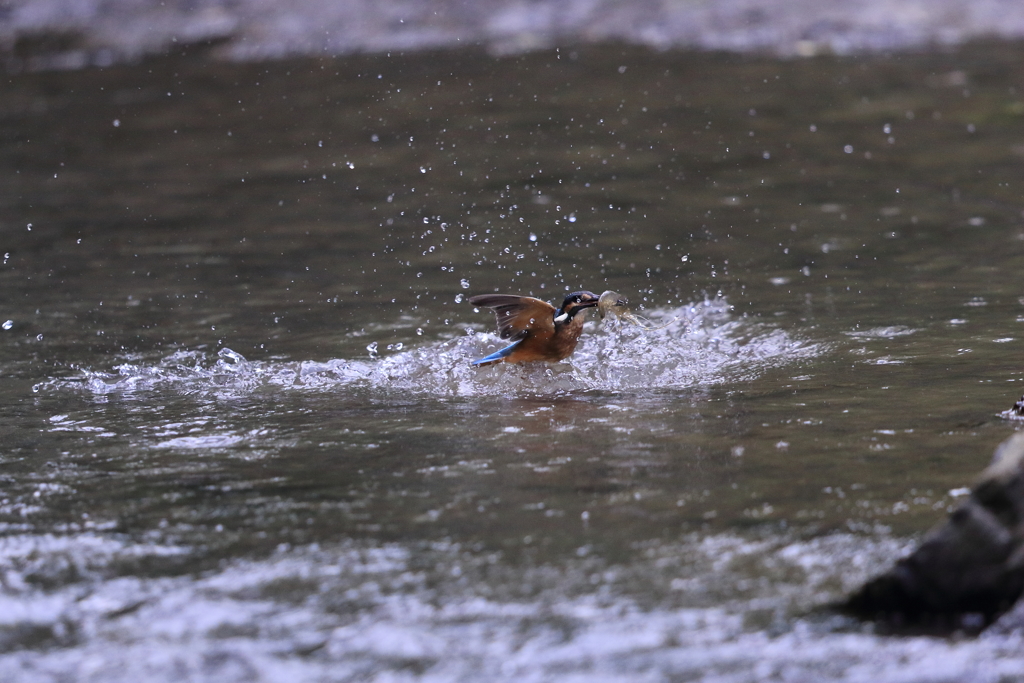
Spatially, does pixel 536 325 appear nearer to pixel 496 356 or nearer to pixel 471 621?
pixel 496 356

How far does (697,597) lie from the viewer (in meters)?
3.42

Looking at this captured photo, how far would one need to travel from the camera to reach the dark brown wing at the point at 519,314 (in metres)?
6.30

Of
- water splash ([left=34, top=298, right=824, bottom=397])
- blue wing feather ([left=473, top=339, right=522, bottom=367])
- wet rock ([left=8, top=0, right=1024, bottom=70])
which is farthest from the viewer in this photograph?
wet rock ([left=8, top=0, right=1024, bottom=70])

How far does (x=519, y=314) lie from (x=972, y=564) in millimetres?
3460

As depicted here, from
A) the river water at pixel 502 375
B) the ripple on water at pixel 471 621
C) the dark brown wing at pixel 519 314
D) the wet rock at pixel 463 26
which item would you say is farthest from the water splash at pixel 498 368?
the wet rock at pixel 463 26

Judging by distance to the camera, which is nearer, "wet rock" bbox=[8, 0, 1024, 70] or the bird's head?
the bird's head

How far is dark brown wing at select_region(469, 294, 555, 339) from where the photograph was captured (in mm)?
6305

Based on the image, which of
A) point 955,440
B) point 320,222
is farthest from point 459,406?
point 320,222

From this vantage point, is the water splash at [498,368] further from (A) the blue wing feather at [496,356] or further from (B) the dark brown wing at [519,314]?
(B) the dark brown wing at [519,314]

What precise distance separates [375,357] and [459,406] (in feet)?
3.26

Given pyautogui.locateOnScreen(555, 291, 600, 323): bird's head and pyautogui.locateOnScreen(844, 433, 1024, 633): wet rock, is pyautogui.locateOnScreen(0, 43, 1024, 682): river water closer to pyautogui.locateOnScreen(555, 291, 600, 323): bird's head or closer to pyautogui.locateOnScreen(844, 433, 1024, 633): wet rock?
pyautogui.locateOnScreen(844, 433, 1024, 633): wet rock

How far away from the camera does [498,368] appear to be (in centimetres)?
645

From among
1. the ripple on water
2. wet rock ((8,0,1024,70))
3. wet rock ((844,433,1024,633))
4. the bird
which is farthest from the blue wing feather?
wet rock ((8,0,1024,70))

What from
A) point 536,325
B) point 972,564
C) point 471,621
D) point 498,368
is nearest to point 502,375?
point 498,368
